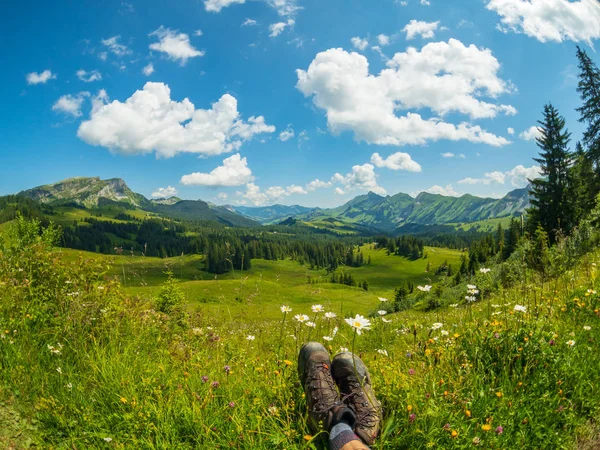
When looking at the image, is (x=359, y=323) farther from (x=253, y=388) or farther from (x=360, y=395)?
(x=253, y=388)

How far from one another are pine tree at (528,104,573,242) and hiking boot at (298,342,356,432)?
4652 centimetres

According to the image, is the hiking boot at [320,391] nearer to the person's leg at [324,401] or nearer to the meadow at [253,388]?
the person's leg at [324,401]

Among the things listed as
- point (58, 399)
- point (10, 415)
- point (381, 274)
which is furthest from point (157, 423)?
point (381, 274)

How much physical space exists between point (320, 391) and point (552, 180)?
170ft

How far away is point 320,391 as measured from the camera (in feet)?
9.09

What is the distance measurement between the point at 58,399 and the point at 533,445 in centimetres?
417

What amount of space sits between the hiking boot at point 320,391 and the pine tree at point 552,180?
46.5 metres

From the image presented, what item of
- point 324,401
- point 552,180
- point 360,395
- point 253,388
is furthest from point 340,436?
point 552,180

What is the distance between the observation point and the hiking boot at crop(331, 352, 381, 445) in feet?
8.01

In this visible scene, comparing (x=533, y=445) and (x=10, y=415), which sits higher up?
(x=10, y=415)

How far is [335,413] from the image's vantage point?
97.7 inches

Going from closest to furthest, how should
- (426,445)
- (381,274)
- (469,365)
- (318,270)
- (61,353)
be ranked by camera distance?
(426,445), (469,365), (61,353), (318,270), (381,274)

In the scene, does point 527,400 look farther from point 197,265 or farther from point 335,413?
point 197,265

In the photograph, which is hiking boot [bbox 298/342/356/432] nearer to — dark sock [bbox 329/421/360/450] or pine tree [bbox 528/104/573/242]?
dark sock [bbox 329/421/360/450]
